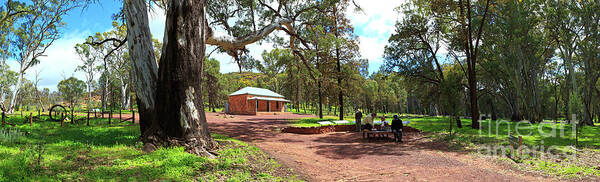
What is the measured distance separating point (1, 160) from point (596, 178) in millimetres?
10668

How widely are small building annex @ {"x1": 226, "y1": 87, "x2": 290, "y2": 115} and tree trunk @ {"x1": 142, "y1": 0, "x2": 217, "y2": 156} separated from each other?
26906mm

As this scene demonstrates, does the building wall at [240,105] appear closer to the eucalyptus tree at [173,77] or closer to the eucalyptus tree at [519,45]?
the eucalyptus tree at [519,45]

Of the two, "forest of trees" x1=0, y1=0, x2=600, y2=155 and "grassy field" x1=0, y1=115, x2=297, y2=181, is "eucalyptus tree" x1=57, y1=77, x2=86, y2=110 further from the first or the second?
"grassy field" x1=0, y1=115, x2=297, y2=181

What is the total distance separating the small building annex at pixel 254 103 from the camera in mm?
33969

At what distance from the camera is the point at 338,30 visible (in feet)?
68.3

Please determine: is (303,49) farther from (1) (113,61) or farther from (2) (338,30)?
(1) (113,61)

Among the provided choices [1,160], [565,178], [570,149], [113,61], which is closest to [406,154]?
[565,178]

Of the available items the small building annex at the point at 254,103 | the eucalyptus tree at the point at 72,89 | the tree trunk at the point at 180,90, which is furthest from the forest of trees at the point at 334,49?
the eucalyptus tree at the point at 72,89

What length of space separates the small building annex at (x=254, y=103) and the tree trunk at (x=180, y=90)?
88.3 feet

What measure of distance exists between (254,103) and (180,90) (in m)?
28.2

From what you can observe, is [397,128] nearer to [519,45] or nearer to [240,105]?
[519,45]

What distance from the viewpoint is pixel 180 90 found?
19.3 ft

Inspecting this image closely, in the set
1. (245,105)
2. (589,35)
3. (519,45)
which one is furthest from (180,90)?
(245,105)

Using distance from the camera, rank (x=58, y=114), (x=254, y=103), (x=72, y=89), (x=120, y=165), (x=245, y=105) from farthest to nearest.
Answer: (x=72, y=89) < (x=245, y=105) < (x=254, y=103) < (x=58, y=114) < (x=120, y=165)
